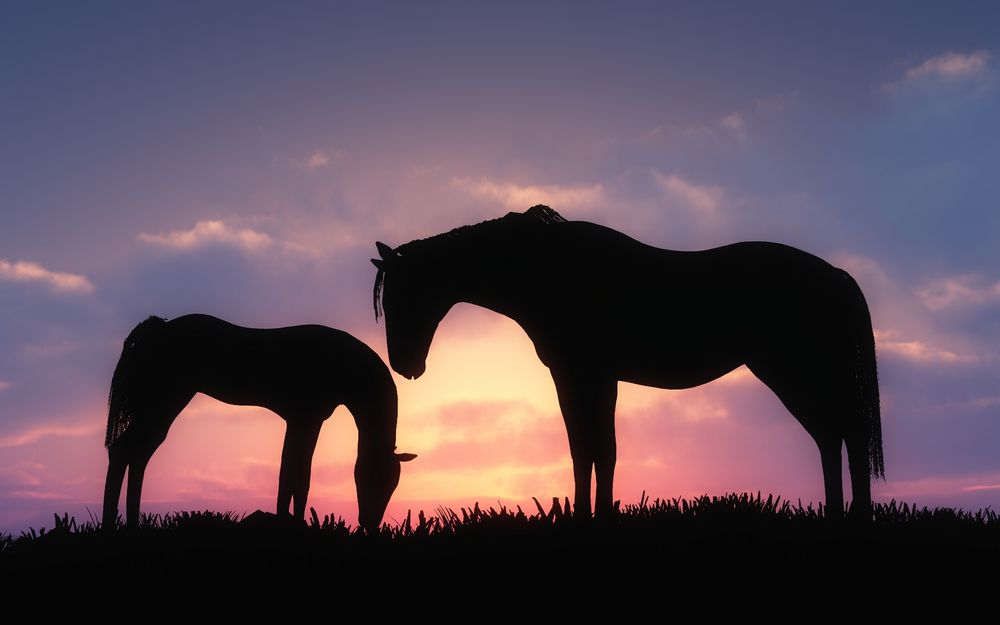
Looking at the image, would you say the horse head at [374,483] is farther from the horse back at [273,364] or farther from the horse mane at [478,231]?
the horse mane at [478,231]

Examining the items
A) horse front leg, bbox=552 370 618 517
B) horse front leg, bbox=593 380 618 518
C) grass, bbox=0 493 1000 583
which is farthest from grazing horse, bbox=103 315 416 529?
horse front leg, bbox=593 380 618 518

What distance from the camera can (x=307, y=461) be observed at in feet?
33.4

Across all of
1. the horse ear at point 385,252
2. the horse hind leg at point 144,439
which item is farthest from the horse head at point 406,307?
the horse hind leg at point 144,439

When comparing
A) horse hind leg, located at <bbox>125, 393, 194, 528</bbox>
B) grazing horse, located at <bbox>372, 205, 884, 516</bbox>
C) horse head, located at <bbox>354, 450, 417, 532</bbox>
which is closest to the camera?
grazing horse, located at <bbox>372, 205, 884, 516</bbox>

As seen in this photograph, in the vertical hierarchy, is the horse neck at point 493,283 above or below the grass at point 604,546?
above

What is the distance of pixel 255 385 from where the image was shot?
34.9 ft

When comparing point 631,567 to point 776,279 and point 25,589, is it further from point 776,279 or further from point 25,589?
point 25,589

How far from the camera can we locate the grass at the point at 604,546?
5848mm

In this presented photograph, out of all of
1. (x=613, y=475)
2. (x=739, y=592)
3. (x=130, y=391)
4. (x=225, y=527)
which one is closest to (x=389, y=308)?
(x=613, y=475)

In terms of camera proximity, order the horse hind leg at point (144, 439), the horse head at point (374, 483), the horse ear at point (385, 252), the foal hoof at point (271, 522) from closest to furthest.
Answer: the horse ear at point (385, 252) → the foal hoof at point (271, 522) → the horse hind leg at point (144, 439) → the horse head at point (374, 483)

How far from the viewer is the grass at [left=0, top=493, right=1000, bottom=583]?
5.85 metres

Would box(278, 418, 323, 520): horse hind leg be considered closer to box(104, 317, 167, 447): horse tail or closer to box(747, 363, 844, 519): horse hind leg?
box(104, 317, 167, 447): horse tail

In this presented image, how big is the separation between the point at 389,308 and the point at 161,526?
434cm

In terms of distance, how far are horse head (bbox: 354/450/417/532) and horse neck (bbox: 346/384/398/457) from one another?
9cm
